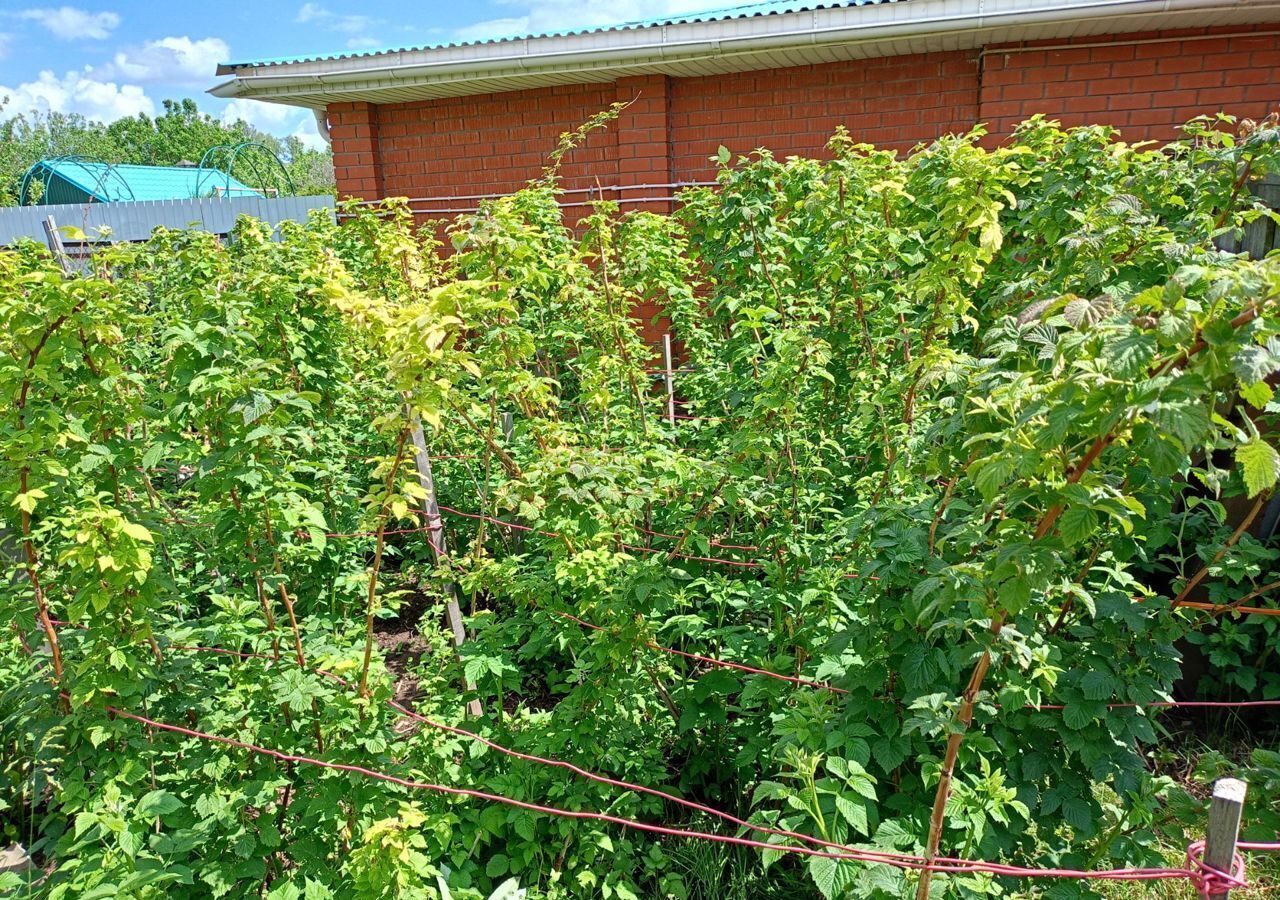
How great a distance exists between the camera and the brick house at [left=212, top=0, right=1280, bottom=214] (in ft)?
19.8

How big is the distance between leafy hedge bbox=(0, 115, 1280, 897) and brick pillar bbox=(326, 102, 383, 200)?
18.2ft

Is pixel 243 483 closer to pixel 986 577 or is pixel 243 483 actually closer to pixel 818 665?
pixel 818 665

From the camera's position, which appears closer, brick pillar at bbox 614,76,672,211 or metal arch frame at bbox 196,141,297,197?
brick pillar at bbox 614,76,672,211

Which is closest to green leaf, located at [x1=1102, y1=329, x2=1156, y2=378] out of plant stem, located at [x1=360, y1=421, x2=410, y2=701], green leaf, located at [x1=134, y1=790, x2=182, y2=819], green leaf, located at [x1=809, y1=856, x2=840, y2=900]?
green leaf, located at [x1=809, y1=856, x2=840, y2=900]

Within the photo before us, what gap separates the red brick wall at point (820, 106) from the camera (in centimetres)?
675

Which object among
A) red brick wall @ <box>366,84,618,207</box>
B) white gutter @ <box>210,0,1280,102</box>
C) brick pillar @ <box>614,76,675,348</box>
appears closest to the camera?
white gutter @ <box>210,0,1280,102</box>

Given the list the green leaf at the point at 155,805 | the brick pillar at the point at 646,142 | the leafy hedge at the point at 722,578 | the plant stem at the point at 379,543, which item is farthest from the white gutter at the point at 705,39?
the green leaf at the point at 155,805

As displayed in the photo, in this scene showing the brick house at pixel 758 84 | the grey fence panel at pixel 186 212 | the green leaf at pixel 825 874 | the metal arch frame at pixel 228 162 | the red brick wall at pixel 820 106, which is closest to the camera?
the green leaf at pixel 825 874

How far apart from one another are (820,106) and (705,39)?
1.22 metres

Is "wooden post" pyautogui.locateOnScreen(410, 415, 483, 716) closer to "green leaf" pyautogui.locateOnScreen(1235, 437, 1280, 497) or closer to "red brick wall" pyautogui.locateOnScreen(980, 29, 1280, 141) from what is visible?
"green leaf" pyautogui.locateOnScreen(1235, 437, 1280, 497)

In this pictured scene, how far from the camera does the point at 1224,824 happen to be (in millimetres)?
1319

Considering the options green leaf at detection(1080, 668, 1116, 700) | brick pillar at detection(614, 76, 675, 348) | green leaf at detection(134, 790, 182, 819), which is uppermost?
brick pillar at detection(614, 76, 675, 348)

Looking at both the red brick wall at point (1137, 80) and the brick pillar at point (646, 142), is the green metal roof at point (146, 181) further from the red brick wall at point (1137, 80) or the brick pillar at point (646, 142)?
the red brick wall at point (1137, 80)

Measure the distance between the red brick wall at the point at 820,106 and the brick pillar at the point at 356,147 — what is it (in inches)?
124
